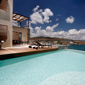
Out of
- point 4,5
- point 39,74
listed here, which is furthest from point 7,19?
point 39,74

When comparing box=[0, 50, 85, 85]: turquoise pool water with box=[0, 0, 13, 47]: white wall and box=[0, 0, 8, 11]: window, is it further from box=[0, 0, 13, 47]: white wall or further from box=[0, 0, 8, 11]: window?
box=[0, 0, 8, 11]: window

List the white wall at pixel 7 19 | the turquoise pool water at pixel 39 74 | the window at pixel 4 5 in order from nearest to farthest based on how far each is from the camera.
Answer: the turquoise pool water at pixel 39 74
the window at pixel 4 5
the white wall at pixel 7 19

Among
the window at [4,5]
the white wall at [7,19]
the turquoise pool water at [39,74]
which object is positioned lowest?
the turquoise pool water at [39,74]

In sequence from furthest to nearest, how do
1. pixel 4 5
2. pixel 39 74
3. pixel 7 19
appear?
pixel 7 19 → pixel 4 5 → pixel 39 74

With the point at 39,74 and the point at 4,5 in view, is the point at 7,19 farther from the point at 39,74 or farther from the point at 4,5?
the point at 39,74

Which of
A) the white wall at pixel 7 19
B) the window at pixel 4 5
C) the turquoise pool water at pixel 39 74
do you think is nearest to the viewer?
the turquoise pool water at pixel 39 74

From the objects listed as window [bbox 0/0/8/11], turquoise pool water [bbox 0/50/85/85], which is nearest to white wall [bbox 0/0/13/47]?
window [bbox 0/0/8/11]

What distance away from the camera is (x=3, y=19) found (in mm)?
6812

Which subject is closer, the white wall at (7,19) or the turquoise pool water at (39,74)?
the turquoise pool water at (39,74)

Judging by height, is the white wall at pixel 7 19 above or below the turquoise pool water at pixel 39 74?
above

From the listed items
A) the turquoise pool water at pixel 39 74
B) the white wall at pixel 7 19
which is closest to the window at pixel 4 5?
the white wall at pixel 7 19

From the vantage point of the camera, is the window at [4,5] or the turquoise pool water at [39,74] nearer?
the turquoise pool water at [39,74]

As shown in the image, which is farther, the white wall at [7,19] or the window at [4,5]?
the white wall at [7,19]

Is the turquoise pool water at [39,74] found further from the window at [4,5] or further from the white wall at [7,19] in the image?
the window at [4,5]
